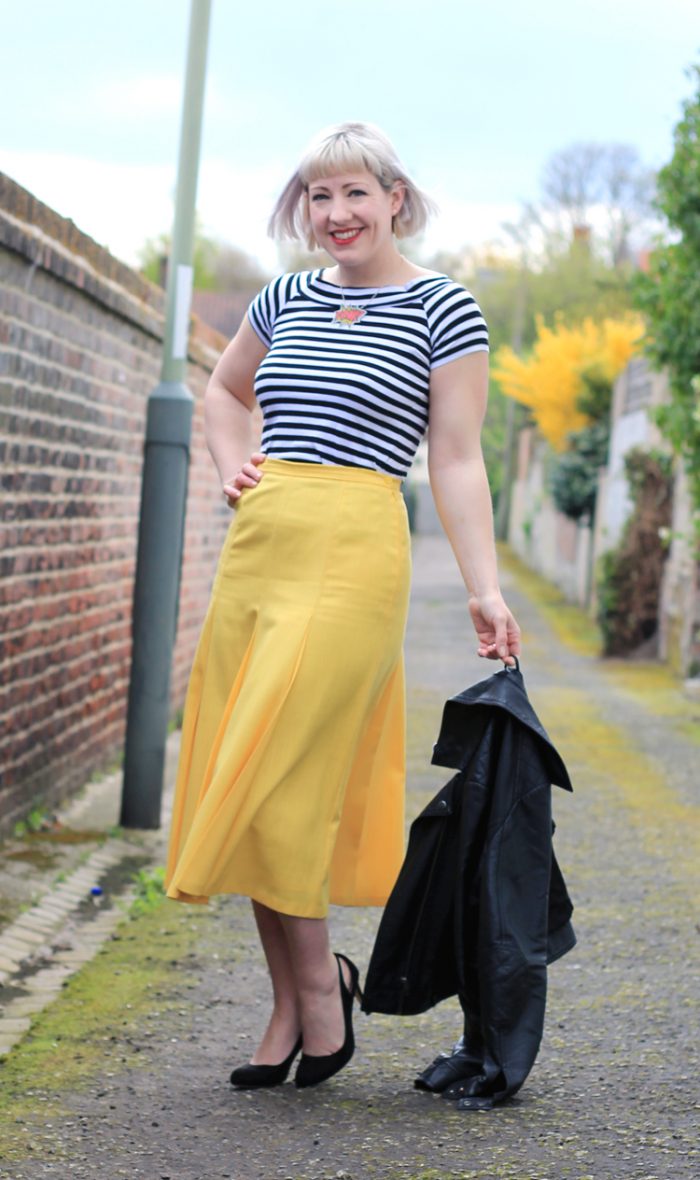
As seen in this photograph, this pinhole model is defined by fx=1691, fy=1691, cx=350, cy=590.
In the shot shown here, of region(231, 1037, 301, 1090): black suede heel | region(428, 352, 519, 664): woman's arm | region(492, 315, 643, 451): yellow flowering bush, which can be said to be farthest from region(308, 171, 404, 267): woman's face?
region(492, 315, 643, 451): yellow flowering bush

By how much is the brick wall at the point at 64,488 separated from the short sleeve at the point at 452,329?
2.21 meters

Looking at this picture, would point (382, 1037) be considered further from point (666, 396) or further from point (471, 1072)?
point (666, 396)

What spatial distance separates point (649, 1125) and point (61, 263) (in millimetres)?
3827

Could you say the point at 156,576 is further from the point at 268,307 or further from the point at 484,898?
the point at 484,898

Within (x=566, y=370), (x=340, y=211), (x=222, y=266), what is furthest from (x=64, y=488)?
(x=222, y=266)

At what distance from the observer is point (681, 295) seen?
11531 millimetres

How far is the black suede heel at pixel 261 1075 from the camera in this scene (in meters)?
3.58

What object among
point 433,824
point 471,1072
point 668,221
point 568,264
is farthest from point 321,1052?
point 568,264

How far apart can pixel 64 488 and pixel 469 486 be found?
329cm

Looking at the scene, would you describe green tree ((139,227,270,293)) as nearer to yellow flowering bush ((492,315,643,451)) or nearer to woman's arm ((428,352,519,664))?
yellow flowering bush ((492,315,643,451))

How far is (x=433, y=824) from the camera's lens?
3.53m

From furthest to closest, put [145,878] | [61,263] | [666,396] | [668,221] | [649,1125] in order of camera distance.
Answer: [666,396]
[668,221]
[61,263]
[145,878]
[649,1125]

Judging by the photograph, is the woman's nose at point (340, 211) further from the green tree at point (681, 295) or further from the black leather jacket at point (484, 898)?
the green tree at point (681, 295)

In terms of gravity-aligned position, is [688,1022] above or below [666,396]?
below
